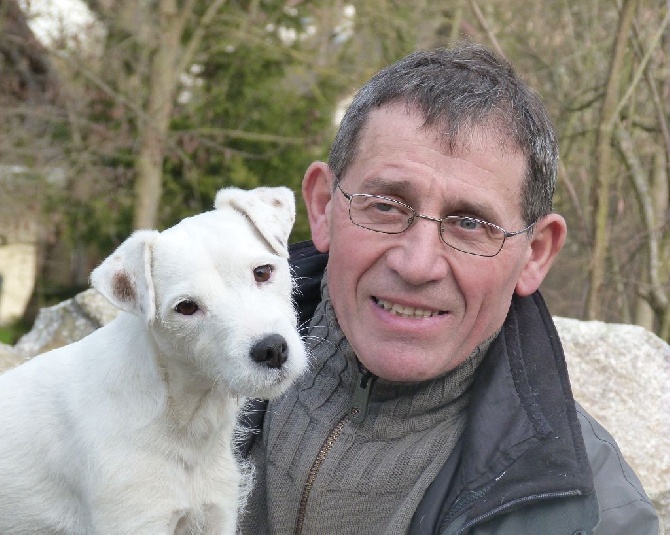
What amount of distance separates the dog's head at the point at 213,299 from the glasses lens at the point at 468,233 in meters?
0.53

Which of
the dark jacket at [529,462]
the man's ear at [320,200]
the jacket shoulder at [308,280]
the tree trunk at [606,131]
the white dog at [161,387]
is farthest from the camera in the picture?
the tree trunk at [606,131]

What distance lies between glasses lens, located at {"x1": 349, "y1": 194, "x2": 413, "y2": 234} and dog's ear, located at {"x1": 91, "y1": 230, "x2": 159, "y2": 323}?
647mm

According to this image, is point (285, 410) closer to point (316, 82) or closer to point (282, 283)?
point (282, 283)

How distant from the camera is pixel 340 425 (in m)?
3.09

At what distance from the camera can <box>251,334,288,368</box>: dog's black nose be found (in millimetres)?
2604

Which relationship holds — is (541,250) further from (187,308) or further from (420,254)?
(187,308)

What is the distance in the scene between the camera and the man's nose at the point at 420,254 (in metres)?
2.72

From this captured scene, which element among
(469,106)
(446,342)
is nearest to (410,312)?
(446,342)

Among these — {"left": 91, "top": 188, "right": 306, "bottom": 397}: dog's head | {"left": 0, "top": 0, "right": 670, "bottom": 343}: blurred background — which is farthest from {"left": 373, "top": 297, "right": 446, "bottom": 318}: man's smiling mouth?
{"left": 0, "top": 0, "right": 670, "bottom": 343}: blurred background

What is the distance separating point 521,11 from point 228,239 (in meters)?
8.95

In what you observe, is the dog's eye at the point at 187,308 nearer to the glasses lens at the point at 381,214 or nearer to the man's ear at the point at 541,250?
the glasses lens at the point at 381,214

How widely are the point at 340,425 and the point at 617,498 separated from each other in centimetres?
91

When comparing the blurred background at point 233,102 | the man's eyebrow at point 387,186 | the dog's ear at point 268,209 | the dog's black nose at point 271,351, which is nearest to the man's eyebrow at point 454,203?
the man's eyebrow at point 387,186

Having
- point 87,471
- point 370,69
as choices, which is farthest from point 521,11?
point 87,471
